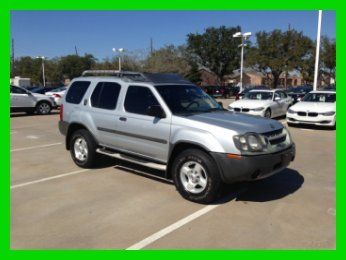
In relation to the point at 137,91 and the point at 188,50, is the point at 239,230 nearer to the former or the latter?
the point at 137,91

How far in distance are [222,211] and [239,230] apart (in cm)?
60

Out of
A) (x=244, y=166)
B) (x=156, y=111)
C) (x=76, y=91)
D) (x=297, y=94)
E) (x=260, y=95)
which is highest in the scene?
(x=297, y=94)

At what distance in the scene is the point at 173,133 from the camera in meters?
5.32

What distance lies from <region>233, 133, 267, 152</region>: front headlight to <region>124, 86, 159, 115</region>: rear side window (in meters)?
1.63

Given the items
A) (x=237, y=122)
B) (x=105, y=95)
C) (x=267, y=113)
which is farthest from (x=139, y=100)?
(x=267, y=113)

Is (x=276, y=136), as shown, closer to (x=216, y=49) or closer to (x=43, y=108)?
(x=43, y=108)

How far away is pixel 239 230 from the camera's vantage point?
4.24m

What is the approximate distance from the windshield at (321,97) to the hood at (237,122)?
9.43 m

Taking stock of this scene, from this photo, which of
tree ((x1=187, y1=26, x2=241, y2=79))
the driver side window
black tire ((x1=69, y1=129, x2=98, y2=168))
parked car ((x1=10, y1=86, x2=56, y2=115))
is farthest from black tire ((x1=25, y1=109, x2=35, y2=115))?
tree ((x1=187, y1=26, x2=241, y2=79))

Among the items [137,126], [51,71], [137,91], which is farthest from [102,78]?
[51,71]

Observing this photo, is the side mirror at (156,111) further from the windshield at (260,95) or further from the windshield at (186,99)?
the windshield at (260,95)

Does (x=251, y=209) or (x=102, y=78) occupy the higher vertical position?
(x=102, y=78)

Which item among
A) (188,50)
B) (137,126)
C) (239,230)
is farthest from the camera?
(188,50)

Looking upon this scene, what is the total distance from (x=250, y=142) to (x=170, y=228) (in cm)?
162
